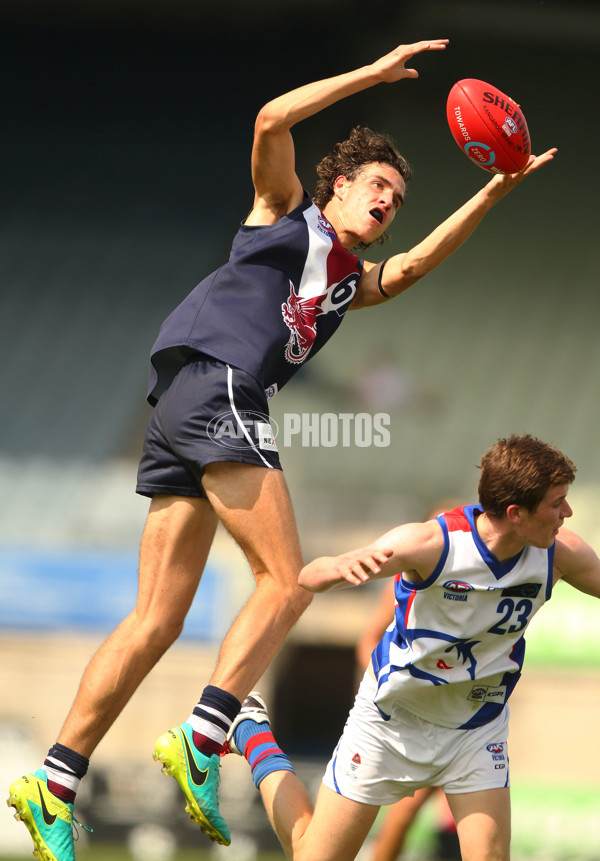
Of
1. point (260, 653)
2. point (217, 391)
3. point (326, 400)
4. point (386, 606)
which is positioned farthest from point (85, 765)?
point (326, 400)

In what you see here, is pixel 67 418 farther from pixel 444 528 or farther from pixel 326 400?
pixel 444 528

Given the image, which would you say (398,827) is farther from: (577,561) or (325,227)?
(325,227)

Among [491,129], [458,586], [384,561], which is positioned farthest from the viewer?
[491,129]

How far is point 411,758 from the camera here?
349 cm

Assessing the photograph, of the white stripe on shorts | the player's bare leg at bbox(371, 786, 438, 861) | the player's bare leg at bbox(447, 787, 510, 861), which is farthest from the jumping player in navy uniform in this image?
the player's bare leg at bbox(371, 786, 438, 861)

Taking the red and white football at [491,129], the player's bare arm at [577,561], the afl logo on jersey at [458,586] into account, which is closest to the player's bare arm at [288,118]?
the red and white football at [491,129]

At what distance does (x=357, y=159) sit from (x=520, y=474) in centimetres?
155

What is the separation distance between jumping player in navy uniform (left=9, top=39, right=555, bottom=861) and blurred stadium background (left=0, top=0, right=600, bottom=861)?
4655mm

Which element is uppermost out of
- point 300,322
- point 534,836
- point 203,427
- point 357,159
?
point 357,159

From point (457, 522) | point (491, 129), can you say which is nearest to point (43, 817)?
point (457, 522)

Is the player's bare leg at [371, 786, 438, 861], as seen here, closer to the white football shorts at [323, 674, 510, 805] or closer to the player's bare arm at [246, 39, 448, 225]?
the white football shorts at [323, 674, 510, 805]

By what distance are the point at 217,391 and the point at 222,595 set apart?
5.11 metres

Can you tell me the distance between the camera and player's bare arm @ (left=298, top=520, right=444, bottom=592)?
9.47 ft

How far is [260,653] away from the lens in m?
3.30
